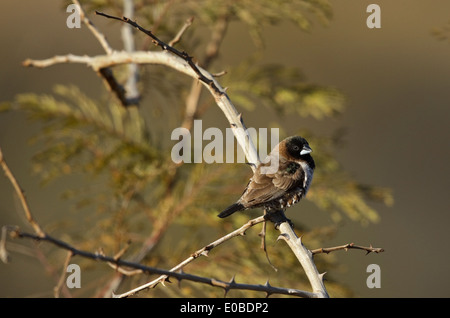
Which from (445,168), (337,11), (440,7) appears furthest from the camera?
(337,11)

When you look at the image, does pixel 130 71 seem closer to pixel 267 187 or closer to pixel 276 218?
pixel 267 187

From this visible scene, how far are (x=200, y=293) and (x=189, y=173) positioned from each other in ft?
3.54

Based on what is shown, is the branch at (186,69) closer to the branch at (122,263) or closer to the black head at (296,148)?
the branch at (122,263)

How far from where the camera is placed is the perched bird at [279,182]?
3.46 meters

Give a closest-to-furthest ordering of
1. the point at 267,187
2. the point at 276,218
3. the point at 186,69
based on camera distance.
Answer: the point at 186,69 → the point at 276,218 → the point at 267,187

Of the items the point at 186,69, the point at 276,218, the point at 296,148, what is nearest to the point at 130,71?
the point at 296,148

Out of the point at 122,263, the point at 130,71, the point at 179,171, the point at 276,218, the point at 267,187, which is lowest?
the point at 122,263

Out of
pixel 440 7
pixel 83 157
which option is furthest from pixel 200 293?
pixel 440 7

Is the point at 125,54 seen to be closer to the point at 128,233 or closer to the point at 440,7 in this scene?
the point at 128,233

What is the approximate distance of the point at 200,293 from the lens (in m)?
5.41

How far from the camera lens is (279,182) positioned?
356cm

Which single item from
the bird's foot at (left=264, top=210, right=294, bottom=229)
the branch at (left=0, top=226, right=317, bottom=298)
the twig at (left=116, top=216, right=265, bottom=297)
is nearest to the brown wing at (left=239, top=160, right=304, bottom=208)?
the bird's foot at (left=264, top=210, right=294, bottom=229)

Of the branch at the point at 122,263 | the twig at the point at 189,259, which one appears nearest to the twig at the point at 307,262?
the branch at the point at 122,263

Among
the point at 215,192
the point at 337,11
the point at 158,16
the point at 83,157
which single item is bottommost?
the point at 215,192
